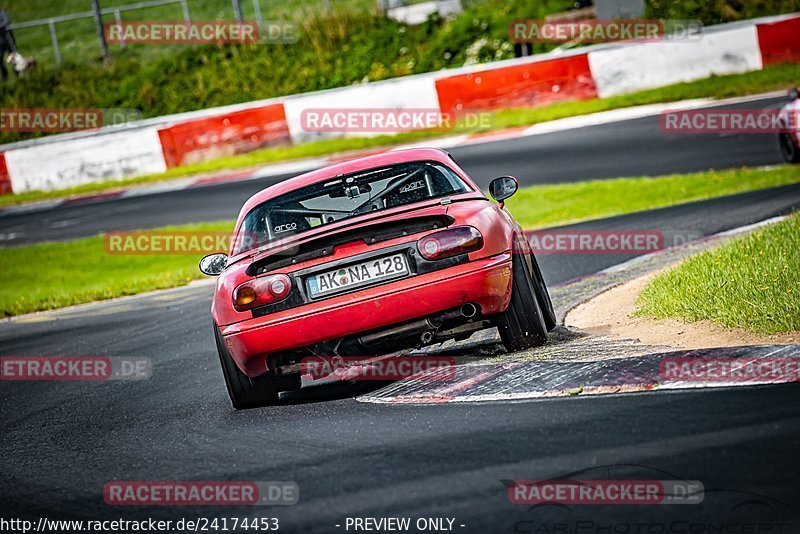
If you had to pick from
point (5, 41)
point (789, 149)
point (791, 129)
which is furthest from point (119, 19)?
point (791, 129)

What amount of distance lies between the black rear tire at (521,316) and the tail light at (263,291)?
1.16 meters

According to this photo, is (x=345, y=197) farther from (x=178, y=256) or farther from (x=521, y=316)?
(x=178, y=256)

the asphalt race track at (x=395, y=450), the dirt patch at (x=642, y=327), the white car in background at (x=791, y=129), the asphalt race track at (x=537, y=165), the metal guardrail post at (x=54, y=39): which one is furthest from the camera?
the metal guardrail post at (x=54, y=39)

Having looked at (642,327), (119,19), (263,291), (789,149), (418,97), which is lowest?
(789,149)

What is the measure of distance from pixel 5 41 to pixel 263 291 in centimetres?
2678

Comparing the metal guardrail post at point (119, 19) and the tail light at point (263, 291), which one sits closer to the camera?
the tail light at point (263, 291)

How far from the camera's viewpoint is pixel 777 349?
558 centimetres

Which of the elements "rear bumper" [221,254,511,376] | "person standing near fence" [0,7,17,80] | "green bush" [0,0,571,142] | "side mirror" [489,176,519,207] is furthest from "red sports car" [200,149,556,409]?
"person standing near fence" [0,7,17,80]

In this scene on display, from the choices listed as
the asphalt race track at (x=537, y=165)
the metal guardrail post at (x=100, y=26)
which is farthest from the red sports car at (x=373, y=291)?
the metal guardrail post at (x=100, y=26)

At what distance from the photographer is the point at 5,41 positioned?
31.0 meters

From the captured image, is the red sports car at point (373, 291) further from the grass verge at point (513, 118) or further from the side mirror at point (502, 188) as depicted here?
the grass verge at point (513, 118)

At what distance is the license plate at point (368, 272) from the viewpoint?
6.37m

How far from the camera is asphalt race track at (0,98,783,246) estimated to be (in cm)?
1686

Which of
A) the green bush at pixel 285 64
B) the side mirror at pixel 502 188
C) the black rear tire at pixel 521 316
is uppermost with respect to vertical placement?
the side mirror at pixel 502 188
